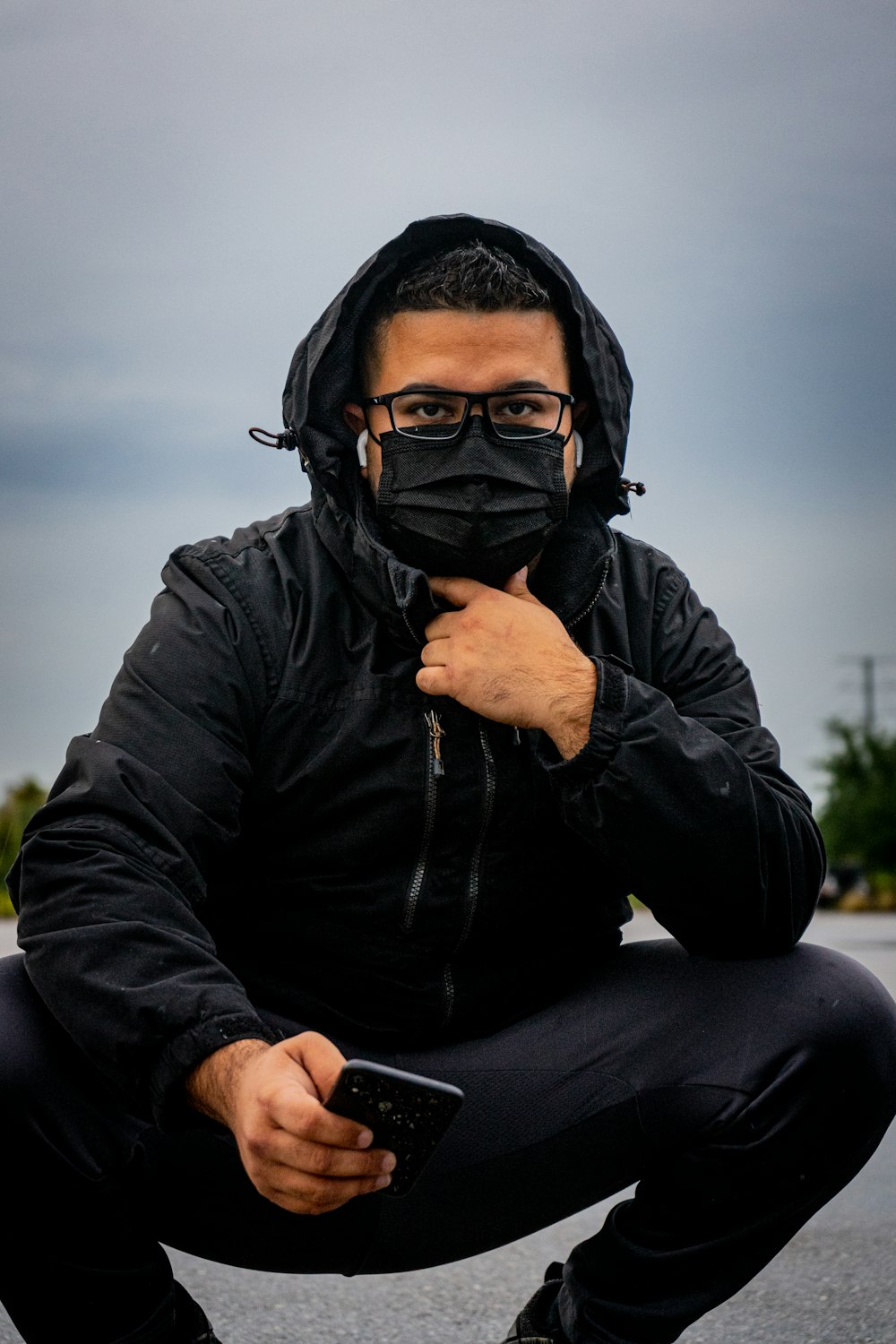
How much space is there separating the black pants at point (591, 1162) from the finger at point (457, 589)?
0.72 metres

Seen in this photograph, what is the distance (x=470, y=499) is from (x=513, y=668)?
0.31 m

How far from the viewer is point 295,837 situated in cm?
260

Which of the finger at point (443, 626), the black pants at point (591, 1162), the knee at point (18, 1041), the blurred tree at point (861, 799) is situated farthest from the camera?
the blurred tree at point (861, 799)

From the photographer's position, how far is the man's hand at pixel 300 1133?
184 cm

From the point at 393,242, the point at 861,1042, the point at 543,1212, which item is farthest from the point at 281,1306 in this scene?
the point at 393,242

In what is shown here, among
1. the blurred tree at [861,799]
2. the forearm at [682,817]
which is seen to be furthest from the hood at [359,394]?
the blurred tree at [861,799]

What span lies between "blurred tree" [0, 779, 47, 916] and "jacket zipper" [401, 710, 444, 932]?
741 cm

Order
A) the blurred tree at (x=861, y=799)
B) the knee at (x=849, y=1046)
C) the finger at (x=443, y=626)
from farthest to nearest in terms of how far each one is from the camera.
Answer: the blurred tree at (x=861, y=799), the finger at (x=443, y=626), the knee at (x=849, y=1046)

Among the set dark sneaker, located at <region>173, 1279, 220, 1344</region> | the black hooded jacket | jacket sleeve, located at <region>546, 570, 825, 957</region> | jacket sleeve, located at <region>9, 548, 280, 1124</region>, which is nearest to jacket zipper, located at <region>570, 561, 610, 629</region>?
the black hooded jacket

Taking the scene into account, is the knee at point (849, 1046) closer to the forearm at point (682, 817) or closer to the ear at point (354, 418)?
the forearm at point (682, 817)

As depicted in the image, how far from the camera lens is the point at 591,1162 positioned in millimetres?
2553

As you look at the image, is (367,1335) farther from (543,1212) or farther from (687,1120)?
(687,1120)

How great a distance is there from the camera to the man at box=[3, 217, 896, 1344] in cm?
231

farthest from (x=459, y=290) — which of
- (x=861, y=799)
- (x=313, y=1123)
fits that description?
(x=861, y=799)
